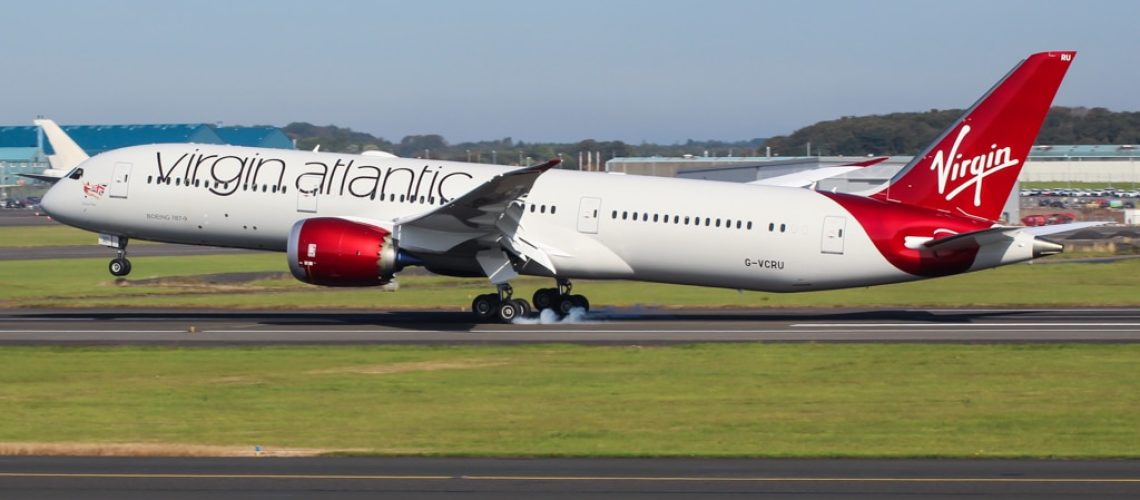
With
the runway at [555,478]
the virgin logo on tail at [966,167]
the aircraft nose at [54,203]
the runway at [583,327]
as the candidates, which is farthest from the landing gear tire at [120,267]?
the virgin logo on tail at [966,167]

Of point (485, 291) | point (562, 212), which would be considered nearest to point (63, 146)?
point (485, 291)

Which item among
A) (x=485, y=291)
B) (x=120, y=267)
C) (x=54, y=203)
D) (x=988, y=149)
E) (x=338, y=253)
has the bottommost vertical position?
(x=485, y=291)

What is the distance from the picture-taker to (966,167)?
38344 millimetres

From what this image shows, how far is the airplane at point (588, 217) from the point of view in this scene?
37.5 m

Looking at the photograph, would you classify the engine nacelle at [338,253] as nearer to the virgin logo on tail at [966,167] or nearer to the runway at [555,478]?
the virgin logo on tail at [966,167]

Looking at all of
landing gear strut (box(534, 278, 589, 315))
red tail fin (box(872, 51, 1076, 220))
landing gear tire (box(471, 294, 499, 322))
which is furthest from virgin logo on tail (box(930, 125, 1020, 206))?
landing gear tire (box(471, 294, 499, 322))

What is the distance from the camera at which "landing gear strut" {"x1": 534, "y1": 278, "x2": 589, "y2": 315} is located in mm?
41406

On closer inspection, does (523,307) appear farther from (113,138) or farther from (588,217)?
(113,138)

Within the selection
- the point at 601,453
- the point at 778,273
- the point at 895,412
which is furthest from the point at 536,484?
the point at 778,273

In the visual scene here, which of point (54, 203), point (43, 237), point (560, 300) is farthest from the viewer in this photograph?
point (43, 237)

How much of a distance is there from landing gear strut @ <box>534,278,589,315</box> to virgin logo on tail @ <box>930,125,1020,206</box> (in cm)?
1064

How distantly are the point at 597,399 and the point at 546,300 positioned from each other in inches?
632

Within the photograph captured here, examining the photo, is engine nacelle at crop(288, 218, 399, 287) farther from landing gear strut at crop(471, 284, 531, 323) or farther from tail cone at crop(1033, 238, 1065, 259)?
tail cone at crop(1033, 238, 1065, 259)

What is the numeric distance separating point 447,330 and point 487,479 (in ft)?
64.6
